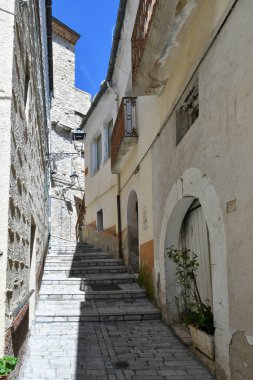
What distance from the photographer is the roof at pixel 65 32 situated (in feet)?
70.2

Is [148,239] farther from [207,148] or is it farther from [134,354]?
[207,148]

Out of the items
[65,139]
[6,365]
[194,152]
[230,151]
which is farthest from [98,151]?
[6,365]

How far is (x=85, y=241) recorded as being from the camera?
1684 cm

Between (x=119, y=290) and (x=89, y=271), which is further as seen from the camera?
(x=89, y=271)

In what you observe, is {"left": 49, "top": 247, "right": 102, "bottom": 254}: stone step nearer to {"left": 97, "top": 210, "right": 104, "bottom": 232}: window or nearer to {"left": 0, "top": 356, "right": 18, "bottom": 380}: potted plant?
{"left": 97, "top": 210, "right": 104, "bottom": 232}: window

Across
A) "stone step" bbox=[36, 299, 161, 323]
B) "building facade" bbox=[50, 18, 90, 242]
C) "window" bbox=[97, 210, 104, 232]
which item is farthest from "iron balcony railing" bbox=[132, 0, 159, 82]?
"building facade" bbox=[50, 18, 90, 242]

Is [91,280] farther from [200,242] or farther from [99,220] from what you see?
[99,220]

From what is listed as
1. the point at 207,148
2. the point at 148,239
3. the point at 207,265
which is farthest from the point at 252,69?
the point at 148,239

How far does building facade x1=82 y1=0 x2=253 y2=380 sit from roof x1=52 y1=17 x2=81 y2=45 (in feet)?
38.2

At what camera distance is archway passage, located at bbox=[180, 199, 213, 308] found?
19.8 feet

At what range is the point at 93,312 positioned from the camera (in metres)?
7.64

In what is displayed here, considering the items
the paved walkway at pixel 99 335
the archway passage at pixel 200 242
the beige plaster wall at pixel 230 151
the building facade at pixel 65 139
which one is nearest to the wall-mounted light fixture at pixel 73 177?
the building facade at pixel 65 139

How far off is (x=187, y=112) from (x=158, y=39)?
1179 mm

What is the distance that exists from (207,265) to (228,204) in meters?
2.01
